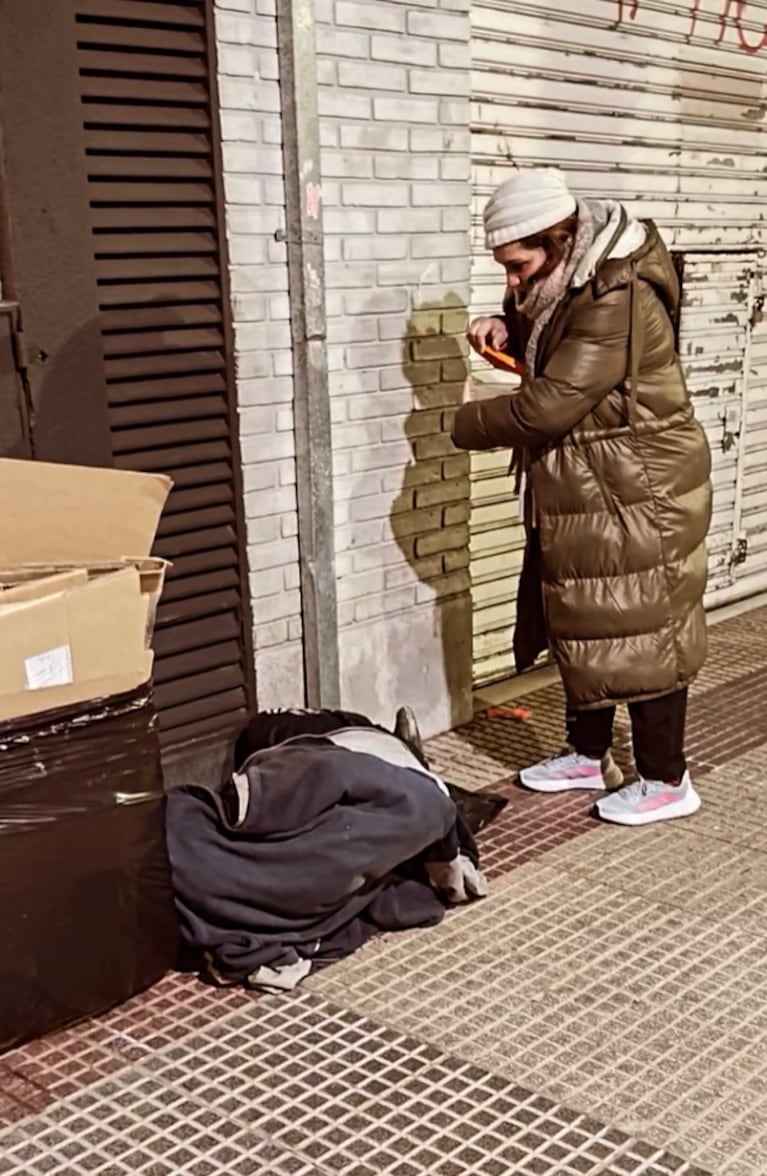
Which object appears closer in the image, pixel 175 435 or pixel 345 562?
pixel 175 435

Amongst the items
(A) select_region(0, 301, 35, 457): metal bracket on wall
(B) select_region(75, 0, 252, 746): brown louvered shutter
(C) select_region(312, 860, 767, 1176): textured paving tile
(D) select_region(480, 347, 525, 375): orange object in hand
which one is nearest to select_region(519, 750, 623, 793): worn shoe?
(C) select_region(312, 860, 767, 1176): textured paving tile

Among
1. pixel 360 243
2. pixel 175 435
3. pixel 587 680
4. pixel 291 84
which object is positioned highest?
pixel 291 84

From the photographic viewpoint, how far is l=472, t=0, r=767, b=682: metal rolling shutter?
16.1 feet

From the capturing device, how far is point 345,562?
443 centimetres

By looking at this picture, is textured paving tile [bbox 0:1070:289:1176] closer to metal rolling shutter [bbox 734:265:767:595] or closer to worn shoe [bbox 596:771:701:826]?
worn shoe [bbox 596:771:701:826]

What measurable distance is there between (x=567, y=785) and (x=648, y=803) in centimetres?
35

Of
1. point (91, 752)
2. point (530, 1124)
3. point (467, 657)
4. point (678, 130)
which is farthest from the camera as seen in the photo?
point (678, 130)

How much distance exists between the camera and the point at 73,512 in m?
3.00

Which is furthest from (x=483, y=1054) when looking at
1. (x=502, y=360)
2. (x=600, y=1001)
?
(x=502, y=360)

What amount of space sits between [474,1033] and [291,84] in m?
2.75

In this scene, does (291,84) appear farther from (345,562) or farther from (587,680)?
(587,680)

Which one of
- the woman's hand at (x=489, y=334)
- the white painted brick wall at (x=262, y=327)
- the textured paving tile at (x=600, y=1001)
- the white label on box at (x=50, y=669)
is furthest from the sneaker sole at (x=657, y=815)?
the white label on box at (x=50, y=669)

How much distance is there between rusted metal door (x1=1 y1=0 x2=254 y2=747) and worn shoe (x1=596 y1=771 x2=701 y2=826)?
4.06ft

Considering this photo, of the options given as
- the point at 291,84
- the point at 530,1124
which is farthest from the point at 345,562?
the point at 530,1124
